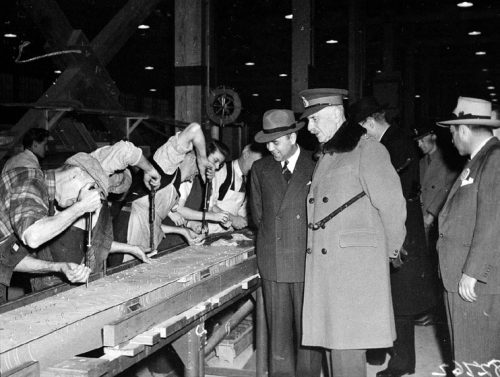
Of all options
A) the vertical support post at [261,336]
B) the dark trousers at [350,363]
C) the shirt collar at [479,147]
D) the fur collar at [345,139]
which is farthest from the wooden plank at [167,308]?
the shirt collar at [479,147]

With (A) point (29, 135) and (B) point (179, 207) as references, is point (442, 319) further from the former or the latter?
(A) point (29, 135)

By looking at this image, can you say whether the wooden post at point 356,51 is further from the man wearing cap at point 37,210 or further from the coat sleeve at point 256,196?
the man wearing cap at point 37,210

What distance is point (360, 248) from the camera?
3250mm

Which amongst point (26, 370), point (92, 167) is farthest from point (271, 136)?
point (26, 370)

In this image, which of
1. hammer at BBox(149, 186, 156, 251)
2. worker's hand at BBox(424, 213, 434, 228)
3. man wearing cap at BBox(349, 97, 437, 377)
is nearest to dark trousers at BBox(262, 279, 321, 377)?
hammer at BBox(149, 186, 156, 251)

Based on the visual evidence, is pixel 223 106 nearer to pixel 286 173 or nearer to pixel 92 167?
pixel 286 173

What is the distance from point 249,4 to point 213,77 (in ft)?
Answer: 18.9

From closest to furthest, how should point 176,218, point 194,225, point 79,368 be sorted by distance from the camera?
1. point 79,368
2. point 176,218
3. point 194,225

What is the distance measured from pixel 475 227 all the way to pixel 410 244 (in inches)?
54.9

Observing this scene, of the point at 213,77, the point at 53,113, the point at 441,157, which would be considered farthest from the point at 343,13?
the point at 53,113

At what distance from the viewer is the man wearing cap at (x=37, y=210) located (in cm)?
276

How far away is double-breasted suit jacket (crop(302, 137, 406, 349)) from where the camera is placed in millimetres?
3238

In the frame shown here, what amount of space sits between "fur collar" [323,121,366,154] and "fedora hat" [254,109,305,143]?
0.48 m

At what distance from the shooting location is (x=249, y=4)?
35.3 ft
